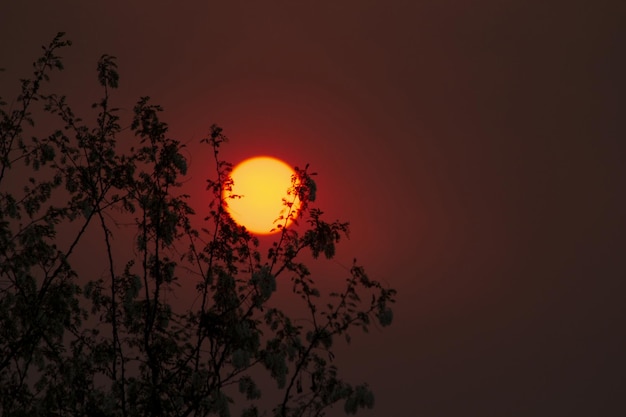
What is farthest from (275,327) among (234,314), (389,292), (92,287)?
(92,287)

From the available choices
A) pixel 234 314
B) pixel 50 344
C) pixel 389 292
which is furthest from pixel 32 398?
pixel 389 292

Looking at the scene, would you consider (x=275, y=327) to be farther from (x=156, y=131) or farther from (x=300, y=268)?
(x=156, y=131)

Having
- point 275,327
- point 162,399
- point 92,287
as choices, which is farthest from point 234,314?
point 92,287

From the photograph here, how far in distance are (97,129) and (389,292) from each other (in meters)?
4.63

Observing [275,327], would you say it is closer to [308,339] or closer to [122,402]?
[308,339]

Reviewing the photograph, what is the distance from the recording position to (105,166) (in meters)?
15.0

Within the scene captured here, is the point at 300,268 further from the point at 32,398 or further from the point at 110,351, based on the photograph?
the point at 32,398

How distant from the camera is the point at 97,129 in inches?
594

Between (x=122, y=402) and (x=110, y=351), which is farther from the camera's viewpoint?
(x=110, y=351)

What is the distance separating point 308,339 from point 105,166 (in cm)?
368

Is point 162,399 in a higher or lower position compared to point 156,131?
lower

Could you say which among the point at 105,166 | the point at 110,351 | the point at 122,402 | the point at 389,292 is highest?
the point at 105,166

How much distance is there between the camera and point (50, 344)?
14.3 metres

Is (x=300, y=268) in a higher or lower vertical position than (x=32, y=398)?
higher
